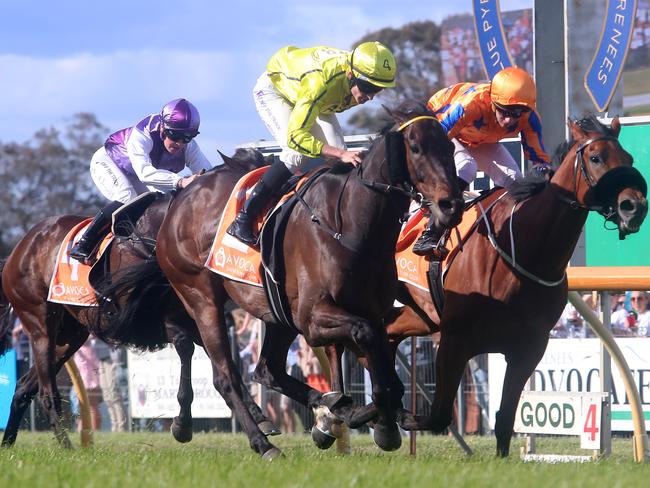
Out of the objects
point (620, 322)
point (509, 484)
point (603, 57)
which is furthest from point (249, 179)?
point (620, 322)

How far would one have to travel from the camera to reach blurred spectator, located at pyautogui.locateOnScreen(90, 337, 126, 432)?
1295 cm

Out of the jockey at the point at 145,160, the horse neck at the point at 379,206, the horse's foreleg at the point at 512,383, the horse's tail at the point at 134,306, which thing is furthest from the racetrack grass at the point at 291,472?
the jockey at the point at 145,160

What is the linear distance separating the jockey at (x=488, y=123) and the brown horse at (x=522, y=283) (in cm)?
32

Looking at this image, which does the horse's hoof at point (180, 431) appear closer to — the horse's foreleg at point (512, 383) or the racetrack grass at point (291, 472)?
the racetrack grass at point (291, 472)

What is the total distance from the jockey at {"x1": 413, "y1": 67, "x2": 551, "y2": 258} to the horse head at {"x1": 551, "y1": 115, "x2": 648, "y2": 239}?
0.35m

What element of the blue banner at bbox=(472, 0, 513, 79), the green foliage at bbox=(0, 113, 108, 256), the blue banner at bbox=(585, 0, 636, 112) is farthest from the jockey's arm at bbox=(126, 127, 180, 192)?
the green foliage at bbox=(0, 113, 108, 256)

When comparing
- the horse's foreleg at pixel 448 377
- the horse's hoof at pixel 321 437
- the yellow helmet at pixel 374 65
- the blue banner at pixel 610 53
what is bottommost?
the horse's hoof at pixel 321 437

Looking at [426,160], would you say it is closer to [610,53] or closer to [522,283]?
[522,283]

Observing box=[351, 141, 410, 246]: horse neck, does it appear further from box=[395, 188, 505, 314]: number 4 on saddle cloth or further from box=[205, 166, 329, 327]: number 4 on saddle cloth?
box=[395, 188, 505, 314]: number 4 on saddle cloth

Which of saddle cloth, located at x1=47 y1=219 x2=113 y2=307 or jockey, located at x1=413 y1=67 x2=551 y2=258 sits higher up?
jockey, located at x1=413 y1=67 x2=551 y2=258

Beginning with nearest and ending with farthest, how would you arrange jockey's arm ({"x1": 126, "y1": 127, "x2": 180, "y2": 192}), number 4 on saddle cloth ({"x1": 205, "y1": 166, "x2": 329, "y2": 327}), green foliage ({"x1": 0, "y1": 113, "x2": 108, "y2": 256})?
number 4 on saddle cloth ({"x1": 205, "y1": 166, "x2": 329, "y2": 327}) → jockey's arm ({"x1": 126, "y1": 127, "x2": 180, "y2": 192}) → green foliage ({"x1": 0, "y1": 113, "x2": 108, "y2": 256})

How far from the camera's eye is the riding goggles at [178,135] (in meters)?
7.89

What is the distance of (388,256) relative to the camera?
Result: 18.9ft

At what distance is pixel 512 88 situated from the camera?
6.50 metres
